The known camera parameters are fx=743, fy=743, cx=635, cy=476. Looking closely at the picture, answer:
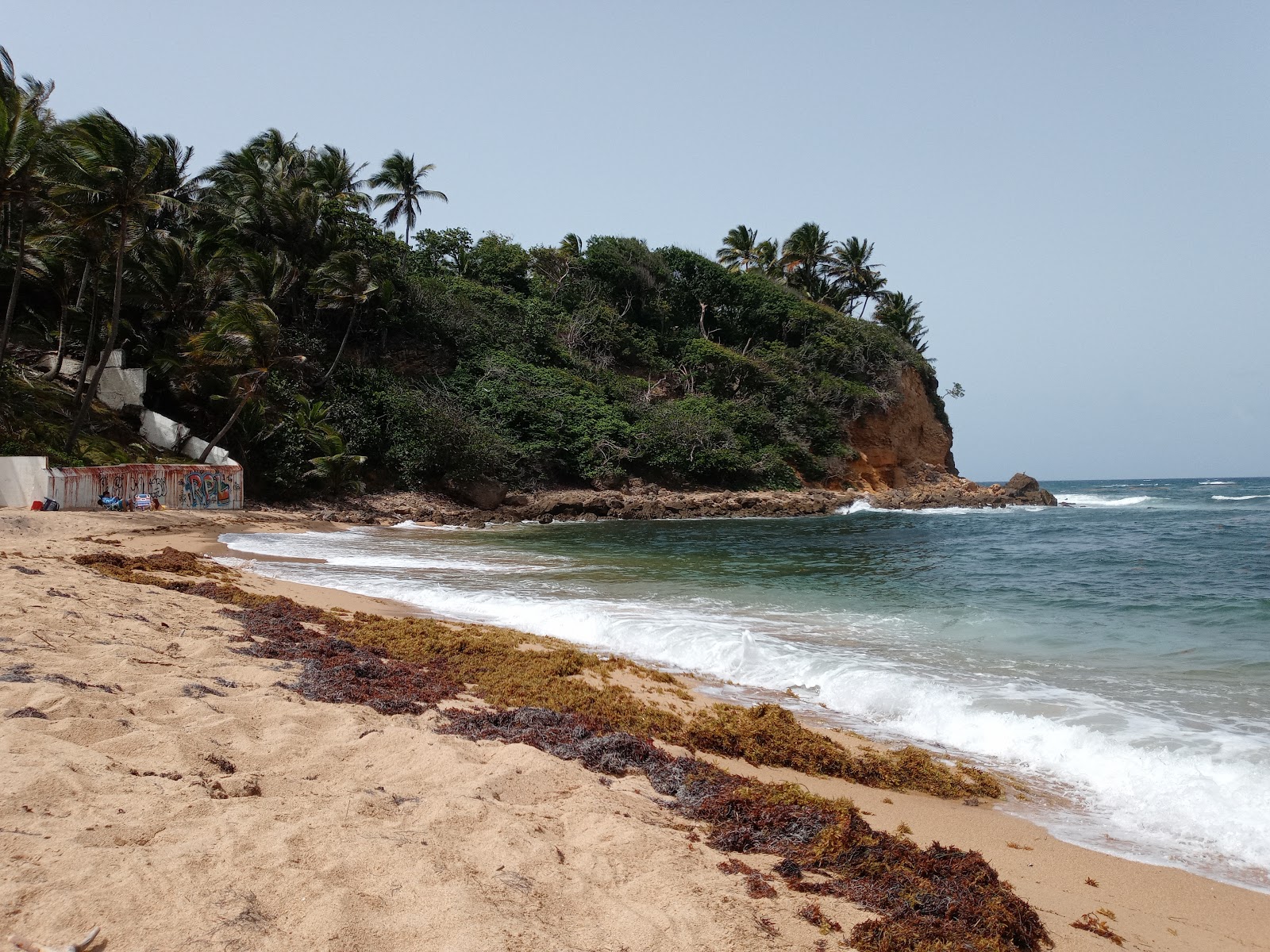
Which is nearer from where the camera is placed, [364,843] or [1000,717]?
[364,843]

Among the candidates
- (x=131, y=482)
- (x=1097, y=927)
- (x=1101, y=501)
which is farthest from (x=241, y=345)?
(x=1101, y=501)

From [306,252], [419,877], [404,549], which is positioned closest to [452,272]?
[306,252]

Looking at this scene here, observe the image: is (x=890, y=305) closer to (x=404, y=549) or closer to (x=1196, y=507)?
(x=1196, y=507)

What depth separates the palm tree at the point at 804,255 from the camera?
55.9m

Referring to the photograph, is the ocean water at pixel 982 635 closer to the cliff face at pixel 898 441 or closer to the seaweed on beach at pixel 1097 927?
the seaweed on beach at pixel 1097 927

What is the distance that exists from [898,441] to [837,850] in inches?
1894

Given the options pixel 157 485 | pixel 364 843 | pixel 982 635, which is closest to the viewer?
pixel 364 843

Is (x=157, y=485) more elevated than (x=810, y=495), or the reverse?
(x=157, y=485)

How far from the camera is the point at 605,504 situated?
33.4m

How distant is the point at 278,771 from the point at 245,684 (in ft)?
6.05

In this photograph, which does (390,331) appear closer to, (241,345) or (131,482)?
(241,345)

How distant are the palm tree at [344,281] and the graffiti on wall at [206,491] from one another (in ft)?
30.6

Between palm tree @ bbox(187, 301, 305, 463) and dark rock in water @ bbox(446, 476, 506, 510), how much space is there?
30.4ft

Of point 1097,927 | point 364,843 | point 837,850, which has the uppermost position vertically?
point 364,843
